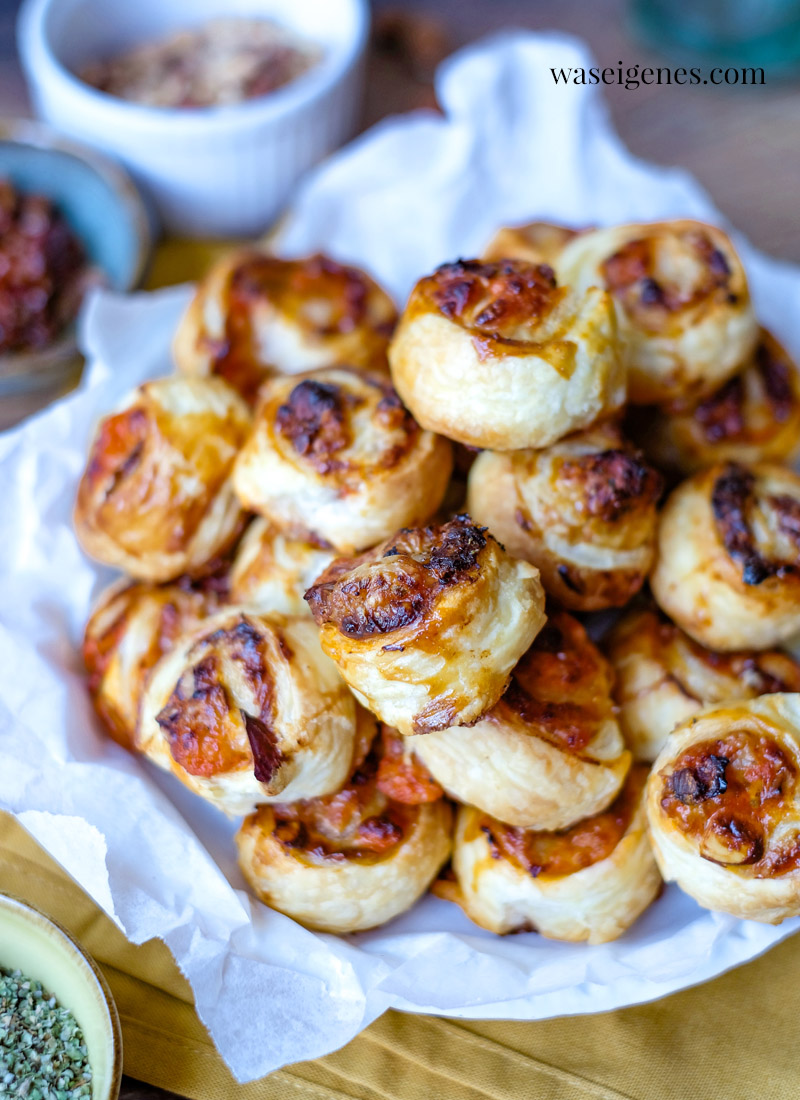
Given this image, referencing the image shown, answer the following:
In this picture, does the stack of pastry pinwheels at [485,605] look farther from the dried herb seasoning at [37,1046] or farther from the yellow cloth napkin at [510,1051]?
the dried herb seasoning at [37,1046]

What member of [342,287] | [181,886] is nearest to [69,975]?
[181,886]

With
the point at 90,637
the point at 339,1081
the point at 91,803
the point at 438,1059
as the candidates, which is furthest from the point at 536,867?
the point at 90,637

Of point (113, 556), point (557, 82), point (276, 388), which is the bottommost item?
point (113, 556)

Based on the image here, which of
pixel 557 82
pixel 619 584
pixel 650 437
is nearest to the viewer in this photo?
pixel 619 584

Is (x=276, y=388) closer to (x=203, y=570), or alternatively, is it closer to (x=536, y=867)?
(x=203, y=570)

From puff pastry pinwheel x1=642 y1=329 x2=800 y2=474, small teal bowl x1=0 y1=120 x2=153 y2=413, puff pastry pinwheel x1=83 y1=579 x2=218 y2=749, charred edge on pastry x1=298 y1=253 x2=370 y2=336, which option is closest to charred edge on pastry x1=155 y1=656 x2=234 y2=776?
puff pastry pinwheel x1=83 y1=579 x2=218 y2=749

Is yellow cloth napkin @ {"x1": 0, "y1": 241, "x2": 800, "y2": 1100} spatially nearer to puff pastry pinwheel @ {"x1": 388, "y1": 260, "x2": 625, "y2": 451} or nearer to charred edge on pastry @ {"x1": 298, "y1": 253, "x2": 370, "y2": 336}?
puff pastry pinwheel @ {"x1": 388, "y1": 260, "x2": 625, "y2": 451}
